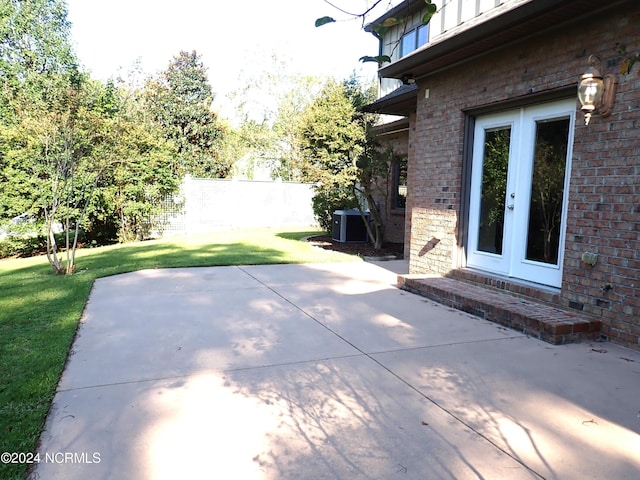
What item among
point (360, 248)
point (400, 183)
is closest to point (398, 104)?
point (400, 183)

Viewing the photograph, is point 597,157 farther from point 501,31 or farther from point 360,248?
point 360,248

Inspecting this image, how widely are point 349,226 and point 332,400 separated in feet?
31.5

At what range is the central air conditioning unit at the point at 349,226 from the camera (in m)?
12.5

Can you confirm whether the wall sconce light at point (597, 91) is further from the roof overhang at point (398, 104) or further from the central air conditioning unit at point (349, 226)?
the central air conditioning unit at point (349, 226)

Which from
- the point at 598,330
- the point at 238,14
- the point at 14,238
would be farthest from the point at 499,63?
the point at 14,238

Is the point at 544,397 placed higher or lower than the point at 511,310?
lower

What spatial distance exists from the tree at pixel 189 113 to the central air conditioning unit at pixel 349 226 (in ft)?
41.3

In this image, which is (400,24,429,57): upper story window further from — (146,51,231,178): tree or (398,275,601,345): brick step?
(146,51,231,178): tree

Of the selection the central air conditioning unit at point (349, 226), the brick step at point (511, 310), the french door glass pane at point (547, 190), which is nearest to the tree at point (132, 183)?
the central air conditioning unit at point (349, 226)

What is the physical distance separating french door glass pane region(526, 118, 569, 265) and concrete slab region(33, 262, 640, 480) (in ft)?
4.10

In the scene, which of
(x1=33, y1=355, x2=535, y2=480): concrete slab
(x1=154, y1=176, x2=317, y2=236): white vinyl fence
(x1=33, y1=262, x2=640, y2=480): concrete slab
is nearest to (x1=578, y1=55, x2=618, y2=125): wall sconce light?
(x1=33, y1=262, x2=640, y2=480): concrete slab

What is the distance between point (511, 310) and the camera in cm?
481

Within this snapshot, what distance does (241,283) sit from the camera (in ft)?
22.6

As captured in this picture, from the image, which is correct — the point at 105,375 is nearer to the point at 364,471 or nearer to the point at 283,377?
the point at 283,377
